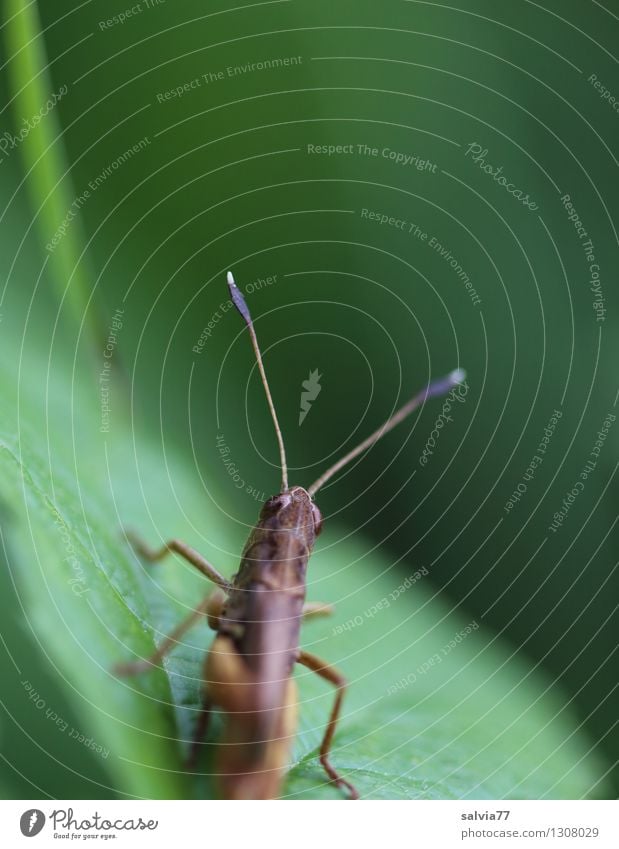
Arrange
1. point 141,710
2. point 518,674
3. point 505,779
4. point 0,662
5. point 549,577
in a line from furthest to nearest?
1. point 549,577
2. point 518,674
3. point 505,779
4. point 0,662
5. point 141,710

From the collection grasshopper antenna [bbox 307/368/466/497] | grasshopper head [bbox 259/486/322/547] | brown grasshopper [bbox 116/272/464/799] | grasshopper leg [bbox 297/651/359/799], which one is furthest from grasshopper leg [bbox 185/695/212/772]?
grasshopper antenna [bbox 307/368/466/497]

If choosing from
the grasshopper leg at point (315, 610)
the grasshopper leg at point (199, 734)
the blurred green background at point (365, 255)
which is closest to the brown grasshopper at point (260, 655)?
the grasshopper leg at point (199, 734)

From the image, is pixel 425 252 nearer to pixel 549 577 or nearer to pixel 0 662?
pixel 549 577

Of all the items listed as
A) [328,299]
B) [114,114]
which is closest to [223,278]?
[328,299]

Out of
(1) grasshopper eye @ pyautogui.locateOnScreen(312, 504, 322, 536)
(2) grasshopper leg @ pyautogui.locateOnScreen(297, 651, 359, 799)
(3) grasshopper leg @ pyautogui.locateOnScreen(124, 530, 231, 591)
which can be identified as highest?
(1) grasshopper eye @ pyautogui.locateOnScreen(312, 504, 322, 536)

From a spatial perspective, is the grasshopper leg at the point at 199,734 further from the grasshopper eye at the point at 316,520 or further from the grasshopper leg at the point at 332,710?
the grasshopper eye at the point at 316,520

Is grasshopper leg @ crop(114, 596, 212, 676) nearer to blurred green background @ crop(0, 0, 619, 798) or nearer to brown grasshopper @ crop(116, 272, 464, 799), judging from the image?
brown grasshopper @ crop(116, 272, 464, 799)
